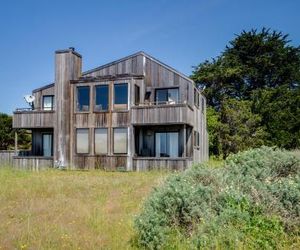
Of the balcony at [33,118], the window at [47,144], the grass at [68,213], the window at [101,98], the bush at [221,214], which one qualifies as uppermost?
the window at [101,98]

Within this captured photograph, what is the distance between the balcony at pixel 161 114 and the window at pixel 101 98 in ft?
7.06

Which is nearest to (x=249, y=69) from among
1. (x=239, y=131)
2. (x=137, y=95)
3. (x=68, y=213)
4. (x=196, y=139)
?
(x=239, y=131)

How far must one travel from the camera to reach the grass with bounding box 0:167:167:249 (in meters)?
9.20

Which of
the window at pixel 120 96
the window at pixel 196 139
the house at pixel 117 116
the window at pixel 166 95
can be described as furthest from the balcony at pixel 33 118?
the window at pixel 196 139

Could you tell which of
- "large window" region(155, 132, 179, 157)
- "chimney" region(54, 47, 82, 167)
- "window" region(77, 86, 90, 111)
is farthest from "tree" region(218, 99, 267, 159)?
"chimney" region(54, 47, 82, 167)

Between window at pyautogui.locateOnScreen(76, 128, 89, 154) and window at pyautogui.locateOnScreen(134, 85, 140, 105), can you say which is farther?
window at pyautogui.locateOnScreen(76, 128, 89, 154)

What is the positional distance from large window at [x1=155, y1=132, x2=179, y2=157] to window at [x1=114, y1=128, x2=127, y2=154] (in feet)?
7.16

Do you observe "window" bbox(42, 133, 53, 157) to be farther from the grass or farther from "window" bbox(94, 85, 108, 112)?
the grass

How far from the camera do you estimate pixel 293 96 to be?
44.5 m

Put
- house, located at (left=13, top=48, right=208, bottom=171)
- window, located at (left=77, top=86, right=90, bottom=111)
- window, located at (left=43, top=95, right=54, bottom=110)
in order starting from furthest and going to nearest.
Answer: window, located at (left=43, top=95, right=54, bottom=110)
window, located at (left=77, top=86, right=90, bottom=111)
house, located at (left=13, top=48, right=208, bottom=171)

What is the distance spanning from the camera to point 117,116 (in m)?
26.7

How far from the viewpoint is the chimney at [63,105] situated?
27844 millimetres

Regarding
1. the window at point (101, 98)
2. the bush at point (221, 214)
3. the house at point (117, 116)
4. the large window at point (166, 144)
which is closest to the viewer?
the bush at point (221, 214)

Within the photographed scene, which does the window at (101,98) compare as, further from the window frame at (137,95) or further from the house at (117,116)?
the window frame at (137,95)
